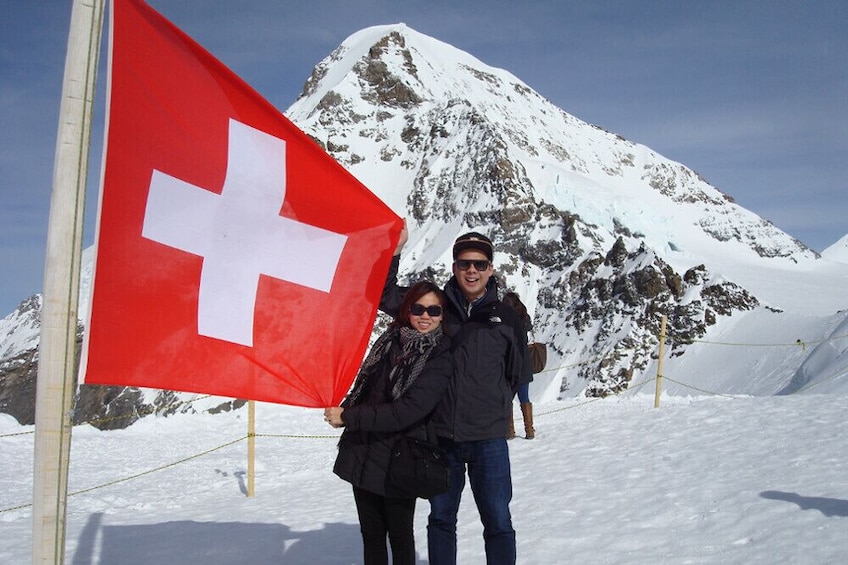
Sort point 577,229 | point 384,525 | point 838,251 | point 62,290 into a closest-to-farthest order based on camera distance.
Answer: point 62,290 → point 384,525 → point 577,229 → point 838,251

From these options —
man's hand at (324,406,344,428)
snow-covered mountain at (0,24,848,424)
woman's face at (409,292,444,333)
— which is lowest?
man's hand at (324,406,344,428)

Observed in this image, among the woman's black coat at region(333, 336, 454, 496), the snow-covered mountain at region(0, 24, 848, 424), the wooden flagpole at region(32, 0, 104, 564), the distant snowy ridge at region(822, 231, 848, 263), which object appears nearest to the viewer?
the wooden flagpole at region(32, 0, 104, 564)

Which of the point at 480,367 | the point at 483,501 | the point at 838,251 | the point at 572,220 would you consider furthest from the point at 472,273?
the point at 838,251

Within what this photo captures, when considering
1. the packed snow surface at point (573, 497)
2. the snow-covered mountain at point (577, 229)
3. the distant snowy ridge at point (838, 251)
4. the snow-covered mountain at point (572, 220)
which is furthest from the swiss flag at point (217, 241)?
the distant snowy ridge at point (838, 251)

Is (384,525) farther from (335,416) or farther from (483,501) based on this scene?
(335,416)

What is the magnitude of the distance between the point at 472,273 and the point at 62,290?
1.84 metres

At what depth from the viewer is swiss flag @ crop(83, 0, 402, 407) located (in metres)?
2.80

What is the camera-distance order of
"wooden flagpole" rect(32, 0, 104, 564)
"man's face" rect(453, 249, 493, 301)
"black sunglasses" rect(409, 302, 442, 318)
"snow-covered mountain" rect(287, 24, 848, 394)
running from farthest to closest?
"snow-covered mountain" rect(287, 24, 848, 394) → "man's face" rect(453, 249, 493, 301) → "black sunglasses" rect(409, 302, 442, 318) → "wooden flagpole" rect(32, 0, 104, 564)

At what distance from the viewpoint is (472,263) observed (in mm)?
3410

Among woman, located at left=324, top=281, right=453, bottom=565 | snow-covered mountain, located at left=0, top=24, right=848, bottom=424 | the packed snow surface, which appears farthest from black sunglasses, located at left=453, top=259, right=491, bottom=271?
snow-covered mountain, located at left=0, top=24, right=848, bottom=424

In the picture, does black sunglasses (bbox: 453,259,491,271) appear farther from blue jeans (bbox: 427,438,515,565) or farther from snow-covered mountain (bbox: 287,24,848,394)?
snow-covered mountain (bbox: 287,24,848,394)

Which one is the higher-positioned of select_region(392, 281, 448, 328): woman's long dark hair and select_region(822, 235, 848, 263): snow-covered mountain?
select_region(822, 235, 848, 263): snow-covered mountain

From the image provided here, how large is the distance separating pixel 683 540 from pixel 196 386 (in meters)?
3.48

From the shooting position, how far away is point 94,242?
272 centimetres
